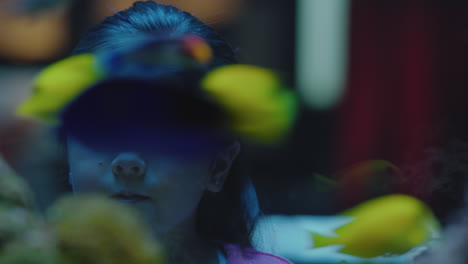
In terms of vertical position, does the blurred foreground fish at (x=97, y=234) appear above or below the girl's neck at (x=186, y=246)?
above

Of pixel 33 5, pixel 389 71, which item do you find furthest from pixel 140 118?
pixel 389 71

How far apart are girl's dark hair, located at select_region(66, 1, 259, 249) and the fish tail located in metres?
0.14

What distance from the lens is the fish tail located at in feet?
2.14

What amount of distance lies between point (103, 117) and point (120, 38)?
0.13 metres

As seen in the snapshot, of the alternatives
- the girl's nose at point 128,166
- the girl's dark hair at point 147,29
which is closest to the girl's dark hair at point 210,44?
the girl's dark hair at point 147,29

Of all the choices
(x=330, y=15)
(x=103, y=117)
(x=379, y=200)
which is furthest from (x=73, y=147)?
(x=330, y=15)

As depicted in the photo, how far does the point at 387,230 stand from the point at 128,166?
1.01ft

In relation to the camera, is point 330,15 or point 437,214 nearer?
point 437,214

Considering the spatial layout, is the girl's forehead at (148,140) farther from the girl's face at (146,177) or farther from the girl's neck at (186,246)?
the girl's neck at (186,246)

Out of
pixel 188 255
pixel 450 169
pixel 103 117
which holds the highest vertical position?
pixel 103 117

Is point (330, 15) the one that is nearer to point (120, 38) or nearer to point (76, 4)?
point (76, 4)

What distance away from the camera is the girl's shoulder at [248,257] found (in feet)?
2.75

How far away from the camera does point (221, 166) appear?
0.70 meters

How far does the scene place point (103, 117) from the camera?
562mm
